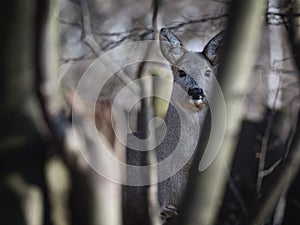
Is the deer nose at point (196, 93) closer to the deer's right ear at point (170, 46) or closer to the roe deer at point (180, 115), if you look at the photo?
the roe deer at point (180, 115)

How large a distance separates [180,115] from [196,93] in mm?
104

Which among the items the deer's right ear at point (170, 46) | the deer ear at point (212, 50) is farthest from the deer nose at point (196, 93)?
the deer's right ear at point (170, 46)

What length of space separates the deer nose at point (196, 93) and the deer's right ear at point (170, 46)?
0.79 ft

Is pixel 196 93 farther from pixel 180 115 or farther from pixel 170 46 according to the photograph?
pixel 170 46

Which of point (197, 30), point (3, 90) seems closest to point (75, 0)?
point (3, 90)

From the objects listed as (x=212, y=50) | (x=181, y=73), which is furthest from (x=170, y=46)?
(x=212, y=50)

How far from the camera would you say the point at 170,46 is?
107 inches

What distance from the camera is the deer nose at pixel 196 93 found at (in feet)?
8.31

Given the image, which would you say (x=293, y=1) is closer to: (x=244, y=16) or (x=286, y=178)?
(x=286, y=178)

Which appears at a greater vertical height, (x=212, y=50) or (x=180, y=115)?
(x=212, y=50)

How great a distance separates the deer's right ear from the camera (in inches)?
105

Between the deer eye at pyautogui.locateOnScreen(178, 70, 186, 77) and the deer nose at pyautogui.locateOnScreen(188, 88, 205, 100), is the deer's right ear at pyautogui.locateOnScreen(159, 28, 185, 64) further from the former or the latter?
the deer nose at pyautogui.locateOnScreen(188, 88, 205, 100)

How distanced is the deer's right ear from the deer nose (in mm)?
239

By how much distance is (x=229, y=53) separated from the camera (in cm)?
89
